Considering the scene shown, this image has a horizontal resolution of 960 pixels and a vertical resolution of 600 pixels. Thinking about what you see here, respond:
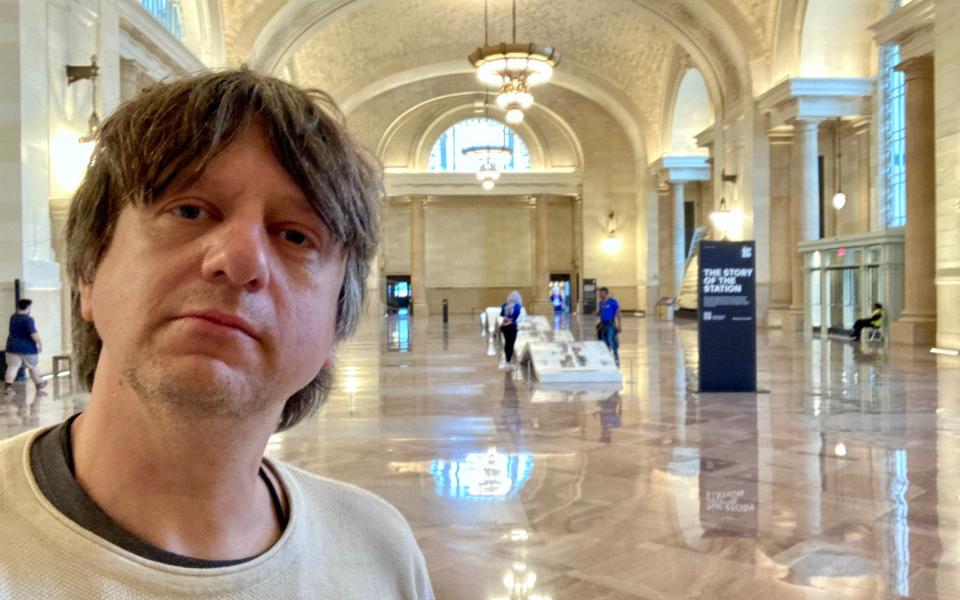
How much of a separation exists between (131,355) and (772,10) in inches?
868

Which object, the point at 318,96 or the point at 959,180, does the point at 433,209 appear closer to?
the point at 959,180

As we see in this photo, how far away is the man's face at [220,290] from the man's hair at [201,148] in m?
0.02

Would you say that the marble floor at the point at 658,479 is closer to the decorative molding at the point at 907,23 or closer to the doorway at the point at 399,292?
the decorative molding at the point at 907,23

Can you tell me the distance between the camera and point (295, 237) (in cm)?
90

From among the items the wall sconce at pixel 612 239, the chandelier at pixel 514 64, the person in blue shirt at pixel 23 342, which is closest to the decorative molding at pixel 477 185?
the wall sconce at pixel 612 239

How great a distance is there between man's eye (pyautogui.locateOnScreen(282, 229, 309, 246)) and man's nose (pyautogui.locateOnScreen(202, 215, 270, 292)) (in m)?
0.05

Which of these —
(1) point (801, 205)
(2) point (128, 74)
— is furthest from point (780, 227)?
(2) point (128, 74)

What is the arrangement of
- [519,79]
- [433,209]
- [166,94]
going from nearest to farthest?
[166,94], [519,79], [433,209]

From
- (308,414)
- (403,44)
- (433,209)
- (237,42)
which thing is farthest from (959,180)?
(433,209)

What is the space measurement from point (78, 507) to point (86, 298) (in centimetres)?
27

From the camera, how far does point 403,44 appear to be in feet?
94.1

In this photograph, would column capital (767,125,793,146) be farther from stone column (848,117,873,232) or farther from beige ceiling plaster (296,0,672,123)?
beige ceiling plaster (296,0,672,123)

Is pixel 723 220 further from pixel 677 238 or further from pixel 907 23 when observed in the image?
pixel 677 238

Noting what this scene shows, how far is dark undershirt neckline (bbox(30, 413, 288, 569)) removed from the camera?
78 cm
